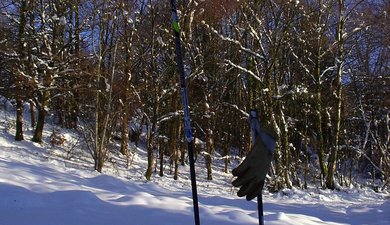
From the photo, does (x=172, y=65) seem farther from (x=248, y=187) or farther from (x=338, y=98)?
(x=248, y=187)

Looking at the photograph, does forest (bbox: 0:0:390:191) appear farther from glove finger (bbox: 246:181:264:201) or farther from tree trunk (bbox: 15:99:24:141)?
glove finger (bbox: 246:181:264:201)

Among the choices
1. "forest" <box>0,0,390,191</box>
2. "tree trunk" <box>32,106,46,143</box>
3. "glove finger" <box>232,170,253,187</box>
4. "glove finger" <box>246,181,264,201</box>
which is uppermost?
"forest" <box>0,0,390,191</box>

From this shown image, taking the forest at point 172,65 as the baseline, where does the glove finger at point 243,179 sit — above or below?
below

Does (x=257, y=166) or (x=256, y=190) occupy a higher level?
(x=257, y=166)

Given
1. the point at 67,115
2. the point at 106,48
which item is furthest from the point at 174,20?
the point at 67,115

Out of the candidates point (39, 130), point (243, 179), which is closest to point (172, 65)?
point (39, 130)

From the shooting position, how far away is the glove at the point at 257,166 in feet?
13.2

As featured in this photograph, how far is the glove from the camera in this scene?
4.04 metres

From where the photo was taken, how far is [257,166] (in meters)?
4.04

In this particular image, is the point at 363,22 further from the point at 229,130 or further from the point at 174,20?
the point at 174,20

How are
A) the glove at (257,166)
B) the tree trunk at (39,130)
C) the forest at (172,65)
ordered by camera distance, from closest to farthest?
1. the glove at (257,166)
2. the forest at (172,65)
3. the tree trunk at (39,130)

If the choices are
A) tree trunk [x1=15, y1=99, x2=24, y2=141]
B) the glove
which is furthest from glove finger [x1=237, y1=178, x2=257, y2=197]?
tree trunk [x1=15, y1=99, x2=24, y2=141]

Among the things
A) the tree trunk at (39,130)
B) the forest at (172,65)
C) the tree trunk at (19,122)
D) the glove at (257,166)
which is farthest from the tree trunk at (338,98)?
the glove at (257,166)

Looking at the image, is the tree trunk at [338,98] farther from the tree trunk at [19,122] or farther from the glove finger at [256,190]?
the glove finger at [256,190]
